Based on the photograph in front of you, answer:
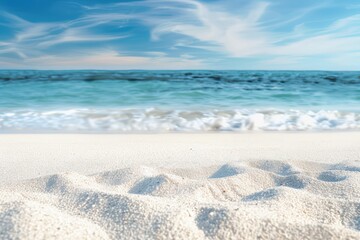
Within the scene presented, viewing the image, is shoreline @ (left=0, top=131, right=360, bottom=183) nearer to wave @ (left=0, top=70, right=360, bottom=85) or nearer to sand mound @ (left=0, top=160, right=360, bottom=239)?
sand mound @ (left=0, top=160, right=360, bottom=239)

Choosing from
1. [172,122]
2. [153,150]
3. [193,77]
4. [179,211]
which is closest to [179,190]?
[179,211]

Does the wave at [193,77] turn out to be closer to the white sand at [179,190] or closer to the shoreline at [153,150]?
the shoreline at [153,150]

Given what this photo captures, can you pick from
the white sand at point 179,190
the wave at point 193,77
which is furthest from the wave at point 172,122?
the wave at point 193,77

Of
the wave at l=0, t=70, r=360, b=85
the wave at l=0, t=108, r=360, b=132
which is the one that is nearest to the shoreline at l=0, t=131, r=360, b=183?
the wave at l=0, t=108, r=360, b=132

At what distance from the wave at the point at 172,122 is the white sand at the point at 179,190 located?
0.88m

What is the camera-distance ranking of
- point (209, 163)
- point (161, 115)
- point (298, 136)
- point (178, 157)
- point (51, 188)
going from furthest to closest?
point (161, 115)
point (298, 136)
point (178, 157)
point (209, 163)
point (51, 188)

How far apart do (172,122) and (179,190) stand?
10.0 ft

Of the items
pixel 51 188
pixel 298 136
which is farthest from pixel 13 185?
pixel 298 136

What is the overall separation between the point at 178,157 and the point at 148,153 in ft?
0.83

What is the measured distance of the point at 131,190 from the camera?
1678 mm

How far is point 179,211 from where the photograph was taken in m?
1.11

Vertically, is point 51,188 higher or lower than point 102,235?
lower

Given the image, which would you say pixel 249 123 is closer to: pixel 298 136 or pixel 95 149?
pixel 298 136

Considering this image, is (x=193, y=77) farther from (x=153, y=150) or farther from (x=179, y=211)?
(x=179, y=211)
